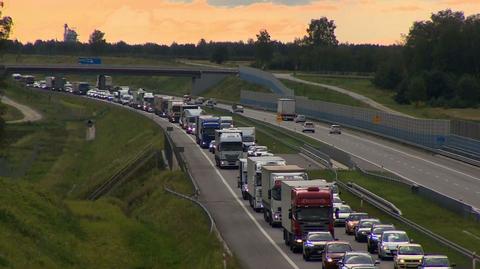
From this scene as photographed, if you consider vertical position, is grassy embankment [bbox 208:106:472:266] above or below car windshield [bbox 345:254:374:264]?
below

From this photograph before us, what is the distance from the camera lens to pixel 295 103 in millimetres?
144750

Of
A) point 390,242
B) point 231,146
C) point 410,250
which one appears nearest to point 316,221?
point 390,242

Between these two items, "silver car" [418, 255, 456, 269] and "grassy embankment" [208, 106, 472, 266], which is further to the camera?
"grassy embankment" [208, 106, 472, 266]

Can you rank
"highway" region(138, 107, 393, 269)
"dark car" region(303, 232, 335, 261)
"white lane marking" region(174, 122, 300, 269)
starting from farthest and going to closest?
"white lane marking" region(174, 122, 300, 269) → "highway" region(138, 107, 393, 269) → "dark car" region(303, 232, 335, 261)

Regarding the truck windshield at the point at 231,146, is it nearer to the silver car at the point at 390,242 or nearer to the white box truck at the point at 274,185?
the white box truck at the point at 274,185

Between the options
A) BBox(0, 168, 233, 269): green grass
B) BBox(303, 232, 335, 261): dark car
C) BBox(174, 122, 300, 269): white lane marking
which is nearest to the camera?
BBox(303, 232, 335, 261): dark car

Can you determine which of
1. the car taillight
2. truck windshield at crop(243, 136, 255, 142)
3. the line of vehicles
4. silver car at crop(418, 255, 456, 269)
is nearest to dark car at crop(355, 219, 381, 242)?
the line of vehicles

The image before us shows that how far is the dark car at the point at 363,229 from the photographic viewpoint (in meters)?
49.0

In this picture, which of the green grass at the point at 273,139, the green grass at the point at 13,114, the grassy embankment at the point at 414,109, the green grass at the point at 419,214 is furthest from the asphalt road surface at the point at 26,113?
the green grass at the point at 419,214

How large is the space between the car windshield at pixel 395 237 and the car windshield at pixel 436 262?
666 centimetres

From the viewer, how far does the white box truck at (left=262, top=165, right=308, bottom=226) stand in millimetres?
51656

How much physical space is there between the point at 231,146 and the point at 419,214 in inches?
975

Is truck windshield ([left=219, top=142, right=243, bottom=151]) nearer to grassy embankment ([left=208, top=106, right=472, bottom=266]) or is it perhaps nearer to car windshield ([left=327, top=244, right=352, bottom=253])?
grassy embankment ([left=208, top=106, right=472, bottom=266])

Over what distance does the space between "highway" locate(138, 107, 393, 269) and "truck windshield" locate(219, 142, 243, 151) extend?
5.41 ft
